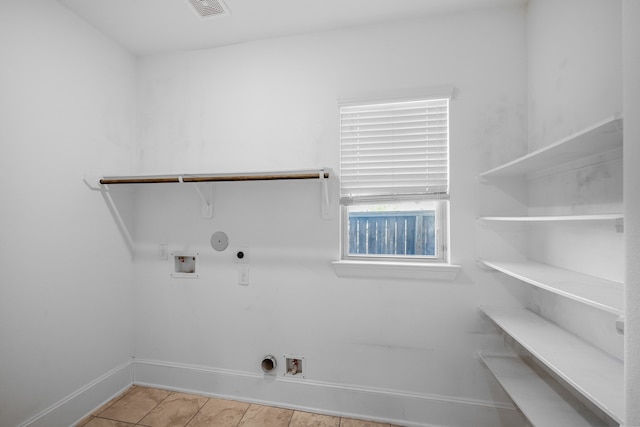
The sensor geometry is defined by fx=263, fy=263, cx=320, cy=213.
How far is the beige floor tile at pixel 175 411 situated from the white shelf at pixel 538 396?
6.15ft

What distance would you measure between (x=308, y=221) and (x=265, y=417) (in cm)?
130

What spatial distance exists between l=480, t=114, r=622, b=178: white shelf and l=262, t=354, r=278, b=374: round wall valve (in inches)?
71.8

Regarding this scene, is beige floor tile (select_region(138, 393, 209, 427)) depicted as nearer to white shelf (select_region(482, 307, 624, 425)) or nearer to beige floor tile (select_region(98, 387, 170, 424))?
beige floor tile (select_region(98, 387, 170, 424))

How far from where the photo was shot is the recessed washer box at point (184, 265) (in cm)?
198

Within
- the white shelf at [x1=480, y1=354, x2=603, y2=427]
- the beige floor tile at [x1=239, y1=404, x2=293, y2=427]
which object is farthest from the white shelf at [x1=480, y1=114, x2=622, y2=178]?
the beige floor tile at [x1=239, y1=404, x2=293, y2=427]

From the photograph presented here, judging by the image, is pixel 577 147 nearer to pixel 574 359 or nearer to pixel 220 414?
pixel 574 359

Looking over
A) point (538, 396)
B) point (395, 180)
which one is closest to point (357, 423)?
point (538, 396)

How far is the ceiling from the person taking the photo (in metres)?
1.57

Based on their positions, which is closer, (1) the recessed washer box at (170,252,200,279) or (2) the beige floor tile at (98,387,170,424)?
(2) the beige floor tile at (98,387,170,424)

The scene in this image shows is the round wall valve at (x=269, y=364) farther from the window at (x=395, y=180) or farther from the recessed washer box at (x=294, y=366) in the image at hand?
the window at (x=395, y=180)

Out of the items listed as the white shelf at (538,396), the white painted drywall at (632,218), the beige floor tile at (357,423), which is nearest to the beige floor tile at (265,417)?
the beige floor tile at (357,423)

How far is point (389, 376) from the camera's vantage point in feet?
5.52

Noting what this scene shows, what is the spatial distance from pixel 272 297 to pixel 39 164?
5.14 ft

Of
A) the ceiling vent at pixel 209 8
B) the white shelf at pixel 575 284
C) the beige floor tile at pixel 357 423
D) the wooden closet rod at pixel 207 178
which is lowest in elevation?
the beige floor tile at pixel 357 423
